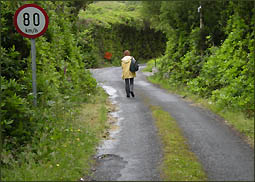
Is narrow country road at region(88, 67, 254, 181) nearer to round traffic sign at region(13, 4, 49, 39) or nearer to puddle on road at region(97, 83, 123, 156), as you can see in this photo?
puddle on road at region(97, 83, 123, 156)

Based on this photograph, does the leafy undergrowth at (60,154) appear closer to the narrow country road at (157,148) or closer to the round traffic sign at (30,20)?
the narrow country road at (157,148)

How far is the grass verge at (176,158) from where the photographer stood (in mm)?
5633

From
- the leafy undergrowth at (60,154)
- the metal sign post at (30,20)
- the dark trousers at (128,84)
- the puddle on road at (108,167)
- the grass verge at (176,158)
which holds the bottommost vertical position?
the puddle on road at (108,167)

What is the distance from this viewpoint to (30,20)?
278 inches

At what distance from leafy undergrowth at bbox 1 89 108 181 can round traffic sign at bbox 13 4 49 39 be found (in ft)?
6.49

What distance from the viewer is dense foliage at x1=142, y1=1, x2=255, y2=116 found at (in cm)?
1124

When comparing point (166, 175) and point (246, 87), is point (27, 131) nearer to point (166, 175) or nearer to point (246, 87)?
point (166, 175)

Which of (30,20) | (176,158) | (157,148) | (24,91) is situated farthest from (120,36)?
(176,158)

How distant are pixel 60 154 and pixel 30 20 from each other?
2.76 metres

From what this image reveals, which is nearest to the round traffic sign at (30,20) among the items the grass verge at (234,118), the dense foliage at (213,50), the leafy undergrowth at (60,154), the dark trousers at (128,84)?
the leafy undergrowth at (60,154)

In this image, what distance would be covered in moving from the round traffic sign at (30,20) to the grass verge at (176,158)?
11.6 ft

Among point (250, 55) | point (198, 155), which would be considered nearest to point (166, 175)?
point (198, 155)

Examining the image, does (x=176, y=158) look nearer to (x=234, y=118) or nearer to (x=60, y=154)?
(x=60, y=154)

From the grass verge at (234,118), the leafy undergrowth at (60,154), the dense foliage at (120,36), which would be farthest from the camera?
the dense foliage at (120,36)
